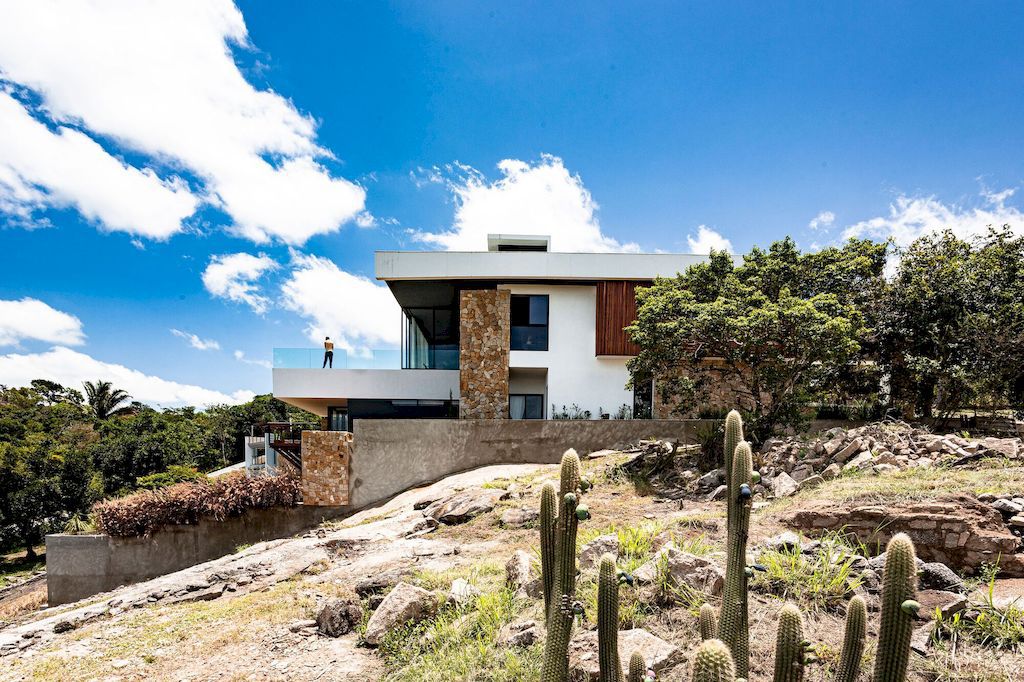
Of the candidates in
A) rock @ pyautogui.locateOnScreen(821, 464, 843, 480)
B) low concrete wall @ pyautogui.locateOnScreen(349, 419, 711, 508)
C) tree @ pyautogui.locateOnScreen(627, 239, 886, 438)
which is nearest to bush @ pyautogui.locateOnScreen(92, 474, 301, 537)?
low concrete wall @ pyautogui.locateOnScreen(349, 419, 711, 508)

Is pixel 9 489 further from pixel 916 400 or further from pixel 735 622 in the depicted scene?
pixel 916 400

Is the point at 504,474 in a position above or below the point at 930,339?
below

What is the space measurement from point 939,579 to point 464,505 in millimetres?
7727

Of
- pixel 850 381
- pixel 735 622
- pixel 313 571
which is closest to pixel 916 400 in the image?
pixel 850 381

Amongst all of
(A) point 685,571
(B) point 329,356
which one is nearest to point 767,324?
(A) point 685,571

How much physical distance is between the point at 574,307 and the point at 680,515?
11.3 meters

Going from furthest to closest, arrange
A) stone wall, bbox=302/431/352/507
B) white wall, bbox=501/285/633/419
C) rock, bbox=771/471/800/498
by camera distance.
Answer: white wall, bbox=501/285/633/419 < stone wall, bbox=302/431/352/507 < rock, bbox=771/471/800/498

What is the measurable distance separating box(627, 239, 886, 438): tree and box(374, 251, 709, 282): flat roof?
3.06m

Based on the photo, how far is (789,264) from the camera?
14.0m

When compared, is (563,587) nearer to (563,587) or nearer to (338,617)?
(563,587)

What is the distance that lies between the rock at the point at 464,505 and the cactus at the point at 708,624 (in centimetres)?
690

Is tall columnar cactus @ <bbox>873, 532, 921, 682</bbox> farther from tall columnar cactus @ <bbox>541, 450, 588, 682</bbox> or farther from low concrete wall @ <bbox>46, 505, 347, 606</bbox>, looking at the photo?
low concrete wall @ <bbox>46, 505, 347, 606</bbox>

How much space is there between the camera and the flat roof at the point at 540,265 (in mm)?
18016

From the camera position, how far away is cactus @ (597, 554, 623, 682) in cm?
382
